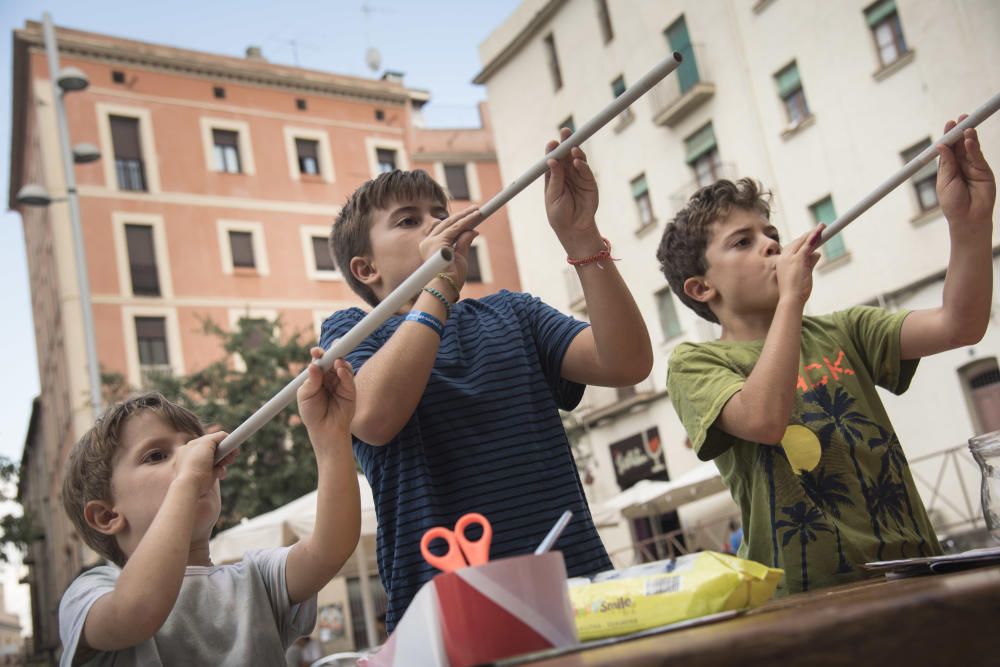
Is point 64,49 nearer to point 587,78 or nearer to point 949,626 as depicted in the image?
point 587,78

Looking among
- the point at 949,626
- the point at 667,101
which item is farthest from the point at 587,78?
the point at 949,626

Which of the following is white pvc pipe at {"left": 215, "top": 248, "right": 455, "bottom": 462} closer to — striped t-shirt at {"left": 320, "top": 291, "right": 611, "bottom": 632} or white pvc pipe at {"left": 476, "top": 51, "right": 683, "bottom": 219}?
white pvc pipe at {"left": 476, "top": 51, "right": 683, "bottom": 219}

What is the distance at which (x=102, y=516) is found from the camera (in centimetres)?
175

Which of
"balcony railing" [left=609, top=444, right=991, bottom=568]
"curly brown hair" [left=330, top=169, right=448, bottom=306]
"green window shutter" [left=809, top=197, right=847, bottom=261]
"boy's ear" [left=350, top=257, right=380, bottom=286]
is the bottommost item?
"balcony railing" [left=609, top=444, right=991, bottom=568]

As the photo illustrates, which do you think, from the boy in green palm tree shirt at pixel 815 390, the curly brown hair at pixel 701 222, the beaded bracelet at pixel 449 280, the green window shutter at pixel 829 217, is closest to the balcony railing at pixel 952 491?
the green window shutter at pixel 829 217

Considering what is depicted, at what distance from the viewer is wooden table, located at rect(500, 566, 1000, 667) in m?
0.62

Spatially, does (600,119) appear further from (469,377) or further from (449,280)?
(469,377)

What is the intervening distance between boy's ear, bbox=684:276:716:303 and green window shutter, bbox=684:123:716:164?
12.9 metres

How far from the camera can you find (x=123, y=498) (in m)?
1.74

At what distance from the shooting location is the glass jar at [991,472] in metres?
1.32

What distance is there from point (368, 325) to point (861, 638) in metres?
0.61

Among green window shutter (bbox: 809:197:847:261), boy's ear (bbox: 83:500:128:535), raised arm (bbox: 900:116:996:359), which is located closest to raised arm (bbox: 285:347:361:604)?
boy's ear (bbox: 83:500:128:535)

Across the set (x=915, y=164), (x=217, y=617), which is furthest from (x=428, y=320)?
(x=915, y=164)

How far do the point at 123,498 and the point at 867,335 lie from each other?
4.81ft
